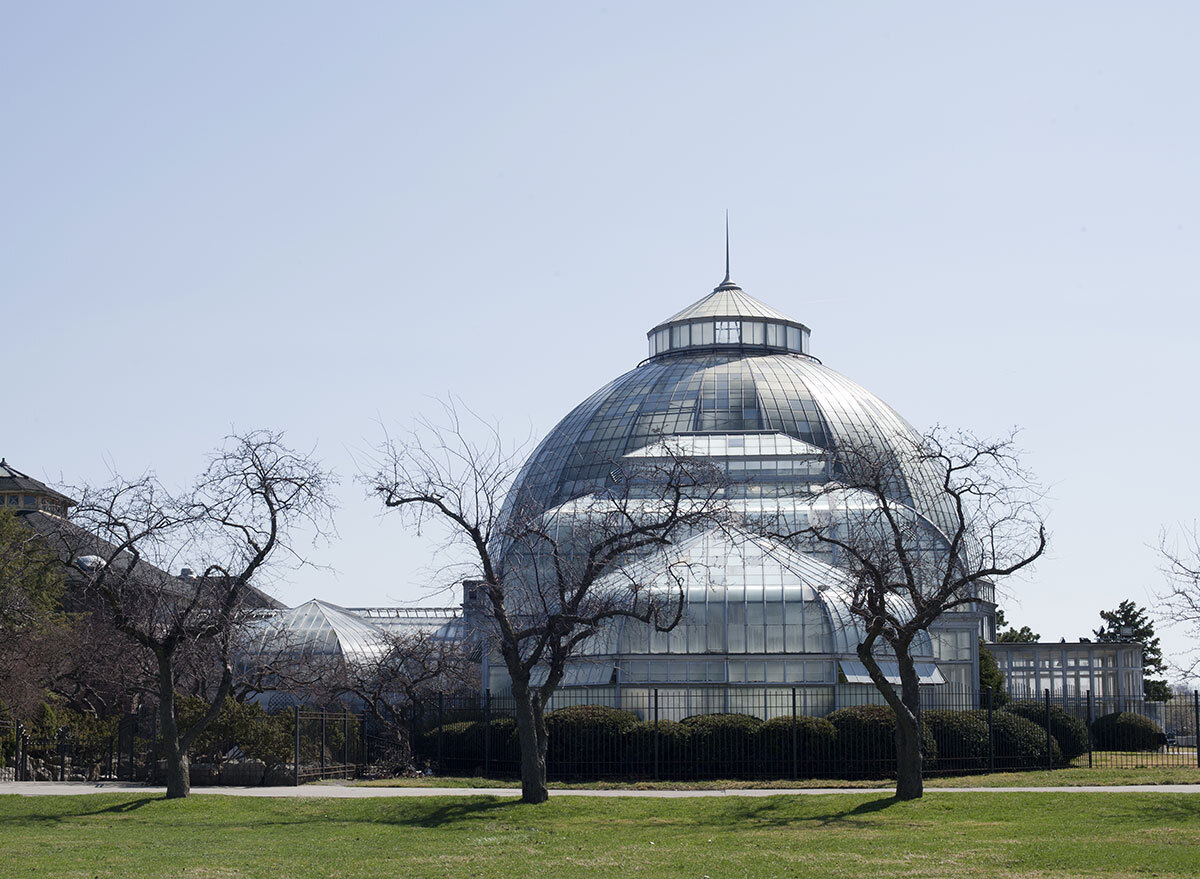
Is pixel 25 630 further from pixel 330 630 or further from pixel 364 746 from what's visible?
pixel 330 630

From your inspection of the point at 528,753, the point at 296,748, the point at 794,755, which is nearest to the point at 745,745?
the point at 794,755

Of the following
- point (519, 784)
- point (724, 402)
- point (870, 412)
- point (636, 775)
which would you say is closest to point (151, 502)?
point (519, 784)

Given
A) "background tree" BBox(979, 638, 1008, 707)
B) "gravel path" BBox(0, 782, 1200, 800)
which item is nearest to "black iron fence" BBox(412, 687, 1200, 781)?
"gravel path" BBox(0, 782, 1200, 800)

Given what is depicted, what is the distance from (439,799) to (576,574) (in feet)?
17.5

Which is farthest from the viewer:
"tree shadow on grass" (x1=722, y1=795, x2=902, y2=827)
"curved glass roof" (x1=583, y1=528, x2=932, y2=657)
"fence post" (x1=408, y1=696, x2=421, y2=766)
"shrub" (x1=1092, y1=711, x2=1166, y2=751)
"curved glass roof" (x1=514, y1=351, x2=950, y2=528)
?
"curved glass roof" (x1=514, y1=351, x2=950, y2=528)

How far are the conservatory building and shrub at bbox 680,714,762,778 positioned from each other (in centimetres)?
334

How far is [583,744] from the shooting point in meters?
35.4

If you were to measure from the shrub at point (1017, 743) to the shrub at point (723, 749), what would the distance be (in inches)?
229

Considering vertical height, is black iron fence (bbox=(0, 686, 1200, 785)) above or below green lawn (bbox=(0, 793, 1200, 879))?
above

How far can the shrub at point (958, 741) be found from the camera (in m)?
35.3

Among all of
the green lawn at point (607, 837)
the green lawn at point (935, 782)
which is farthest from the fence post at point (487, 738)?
the green lawn at point (607, 837)

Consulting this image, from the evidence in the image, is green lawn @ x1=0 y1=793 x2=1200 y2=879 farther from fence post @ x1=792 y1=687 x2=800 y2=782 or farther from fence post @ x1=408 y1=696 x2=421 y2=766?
fence post @ x1=408 y1=696 x2=421 y2=766

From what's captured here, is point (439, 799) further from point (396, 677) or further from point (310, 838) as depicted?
point (396, 677)

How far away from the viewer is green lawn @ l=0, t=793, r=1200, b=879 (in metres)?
20.3
